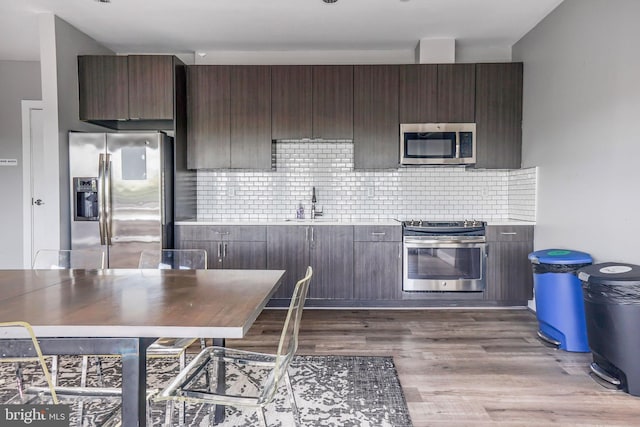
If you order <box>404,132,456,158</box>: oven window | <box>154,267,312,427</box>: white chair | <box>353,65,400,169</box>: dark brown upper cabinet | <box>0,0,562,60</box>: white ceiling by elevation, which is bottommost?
<box>154,267,312,427</box>: white chair

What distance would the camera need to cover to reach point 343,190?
4.67 m

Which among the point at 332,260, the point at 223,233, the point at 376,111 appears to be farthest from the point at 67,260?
the point at 376,111

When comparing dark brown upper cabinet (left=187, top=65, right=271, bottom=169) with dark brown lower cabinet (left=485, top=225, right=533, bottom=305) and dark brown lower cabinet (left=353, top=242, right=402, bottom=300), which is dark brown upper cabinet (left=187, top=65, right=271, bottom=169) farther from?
dark brown lower cabinet (left=485, top=225, right=533, bottom=305)

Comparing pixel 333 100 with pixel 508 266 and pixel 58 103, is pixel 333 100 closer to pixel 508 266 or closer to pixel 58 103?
pixel 508 266

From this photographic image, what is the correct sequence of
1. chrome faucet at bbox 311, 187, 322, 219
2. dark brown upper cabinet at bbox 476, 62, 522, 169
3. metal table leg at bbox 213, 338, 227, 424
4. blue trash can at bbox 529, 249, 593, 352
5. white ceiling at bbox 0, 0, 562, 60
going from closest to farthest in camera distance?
1. metal table leg at bbox 213, 338, 227, 424
2. blue trash can at bbox 529, 249, 593, 352
3. white ceiling at bbox 0, 0, 562, 60
4. dark brown upper cabinet at bbox 476, 62, 522, 169
5. chrome faucet at bbox 311, 187, 322, 219

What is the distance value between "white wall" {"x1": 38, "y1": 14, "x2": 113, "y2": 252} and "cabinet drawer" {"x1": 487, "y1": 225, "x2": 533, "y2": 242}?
413 cm

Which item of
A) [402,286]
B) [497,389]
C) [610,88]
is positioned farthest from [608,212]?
[402,286]

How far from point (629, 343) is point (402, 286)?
6.57ft

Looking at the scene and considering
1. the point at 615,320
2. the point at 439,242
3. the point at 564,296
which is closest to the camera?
the point at 615,320

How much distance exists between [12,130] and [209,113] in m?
2.90

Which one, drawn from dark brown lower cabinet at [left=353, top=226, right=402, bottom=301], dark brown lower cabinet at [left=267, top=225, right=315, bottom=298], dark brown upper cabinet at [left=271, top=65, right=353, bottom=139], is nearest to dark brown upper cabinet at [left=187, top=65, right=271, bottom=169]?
dark brown upper cabinet at [left=271, top=65, right=353, bottom=139]

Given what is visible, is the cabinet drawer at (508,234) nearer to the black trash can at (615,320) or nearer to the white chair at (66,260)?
the black trash can at (615,320)

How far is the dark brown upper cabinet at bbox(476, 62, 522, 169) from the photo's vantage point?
13.9 ft

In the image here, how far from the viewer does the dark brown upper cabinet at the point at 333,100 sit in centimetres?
428
